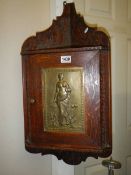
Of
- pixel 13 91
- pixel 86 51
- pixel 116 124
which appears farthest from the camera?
pixel 116 124

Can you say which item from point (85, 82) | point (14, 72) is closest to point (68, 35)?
point (85, 82)

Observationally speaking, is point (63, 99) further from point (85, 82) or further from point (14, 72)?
point (14, 72)

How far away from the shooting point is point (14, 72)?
104 cm

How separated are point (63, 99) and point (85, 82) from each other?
12 cm

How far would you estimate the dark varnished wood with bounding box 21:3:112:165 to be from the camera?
0.85 m

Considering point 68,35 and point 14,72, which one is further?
point 14,72

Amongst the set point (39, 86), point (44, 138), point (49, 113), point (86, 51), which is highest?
point (86, 51)

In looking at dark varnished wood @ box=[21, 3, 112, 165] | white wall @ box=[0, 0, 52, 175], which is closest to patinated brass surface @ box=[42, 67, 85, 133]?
dark varnished wood @ box=[21, 3, 112, 165]

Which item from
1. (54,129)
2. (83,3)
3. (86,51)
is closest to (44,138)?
(54,129)

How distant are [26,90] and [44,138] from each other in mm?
223

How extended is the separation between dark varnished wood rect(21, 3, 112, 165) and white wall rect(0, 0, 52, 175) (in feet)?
0.39

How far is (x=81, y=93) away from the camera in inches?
34.8

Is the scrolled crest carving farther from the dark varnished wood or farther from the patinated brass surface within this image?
the patinated brass surface

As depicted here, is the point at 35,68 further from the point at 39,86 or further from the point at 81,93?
the point at 81,93
